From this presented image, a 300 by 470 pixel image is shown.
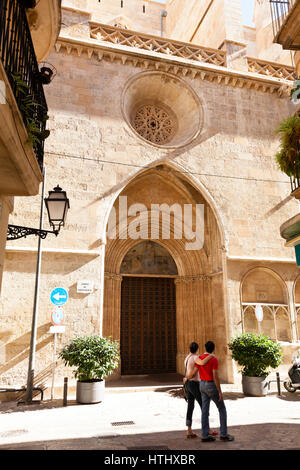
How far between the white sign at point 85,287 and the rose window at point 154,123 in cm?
554

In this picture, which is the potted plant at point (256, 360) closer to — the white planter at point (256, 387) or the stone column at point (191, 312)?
the white planter at point (256, 387)

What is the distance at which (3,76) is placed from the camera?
3.01 m

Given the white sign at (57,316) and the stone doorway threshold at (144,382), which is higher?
the white sign at (57,316)

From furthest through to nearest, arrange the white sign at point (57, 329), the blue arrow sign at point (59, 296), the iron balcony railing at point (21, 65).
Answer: the blue arrow sign at point (59, 296), the white sign at point (57, 329), the iron balcony railing at point (21, 65)

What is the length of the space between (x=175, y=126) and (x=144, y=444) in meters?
10.7

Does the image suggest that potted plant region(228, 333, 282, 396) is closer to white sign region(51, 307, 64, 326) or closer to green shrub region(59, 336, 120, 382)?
green shrub region(59, 336, 120, 382)

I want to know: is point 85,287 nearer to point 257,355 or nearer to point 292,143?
point 257,355

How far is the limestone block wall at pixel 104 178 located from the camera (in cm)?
934

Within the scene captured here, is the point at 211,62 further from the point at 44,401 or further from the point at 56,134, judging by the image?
the point at 44,401

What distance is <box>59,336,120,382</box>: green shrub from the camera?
25.7ft

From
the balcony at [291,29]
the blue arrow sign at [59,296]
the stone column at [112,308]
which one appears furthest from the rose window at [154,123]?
the balcony at [291,29]

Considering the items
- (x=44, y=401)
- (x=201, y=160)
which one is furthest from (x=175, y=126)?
(x=44, y=401)

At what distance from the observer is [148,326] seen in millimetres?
12531

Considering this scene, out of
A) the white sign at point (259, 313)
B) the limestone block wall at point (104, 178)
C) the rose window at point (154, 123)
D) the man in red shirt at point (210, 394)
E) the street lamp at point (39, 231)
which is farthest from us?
the rose window at point (154, 123)
